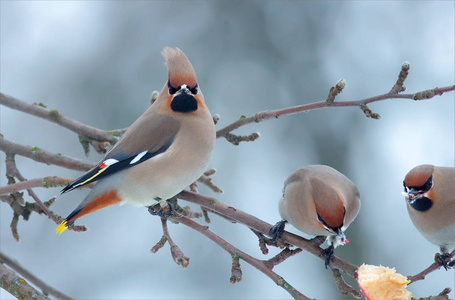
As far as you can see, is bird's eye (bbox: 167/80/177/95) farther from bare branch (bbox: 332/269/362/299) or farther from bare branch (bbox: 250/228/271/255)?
bare branch (bbox: 332/269/362/299)

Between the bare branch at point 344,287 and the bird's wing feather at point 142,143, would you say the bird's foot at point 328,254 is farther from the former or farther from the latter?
the bird's wing feather at point 142,143

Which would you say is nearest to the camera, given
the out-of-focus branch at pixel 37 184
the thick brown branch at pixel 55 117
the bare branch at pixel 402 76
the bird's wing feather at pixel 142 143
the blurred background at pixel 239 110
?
the bare branch at pixel 402 76

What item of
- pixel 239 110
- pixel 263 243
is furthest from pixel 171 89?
pixel 239 110

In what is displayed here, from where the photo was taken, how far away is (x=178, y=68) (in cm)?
350

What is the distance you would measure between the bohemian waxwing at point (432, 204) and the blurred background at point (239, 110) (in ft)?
9.38

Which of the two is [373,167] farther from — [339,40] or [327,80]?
[339,40]

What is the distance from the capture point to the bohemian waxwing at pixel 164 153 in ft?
11.3

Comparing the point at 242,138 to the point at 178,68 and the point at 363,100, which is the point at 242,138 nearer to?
the point at 178,68

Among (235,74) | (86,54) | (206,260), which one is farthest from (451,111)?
(86,54)

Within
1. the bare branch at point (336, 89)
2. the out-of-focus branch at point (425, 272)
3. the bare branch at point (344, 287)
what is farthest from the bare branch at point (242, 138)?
the out-of-focus branch at point (425, 272)

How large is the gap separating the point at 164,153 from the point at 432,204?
1.72 metres

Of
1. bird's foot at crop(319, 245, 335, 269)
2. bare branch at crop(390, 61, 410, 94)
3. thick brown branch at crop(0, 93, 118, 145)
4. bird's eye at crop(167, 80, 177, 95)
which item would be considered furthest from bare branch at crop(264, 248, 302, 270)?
thick brown branch at crop(0, 93, 118, 145)

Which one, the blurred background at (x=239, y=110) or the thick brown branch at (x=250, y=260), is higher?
the blurred background at (x=239, y=110)

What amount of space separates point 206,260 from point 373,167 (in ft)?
7.40
